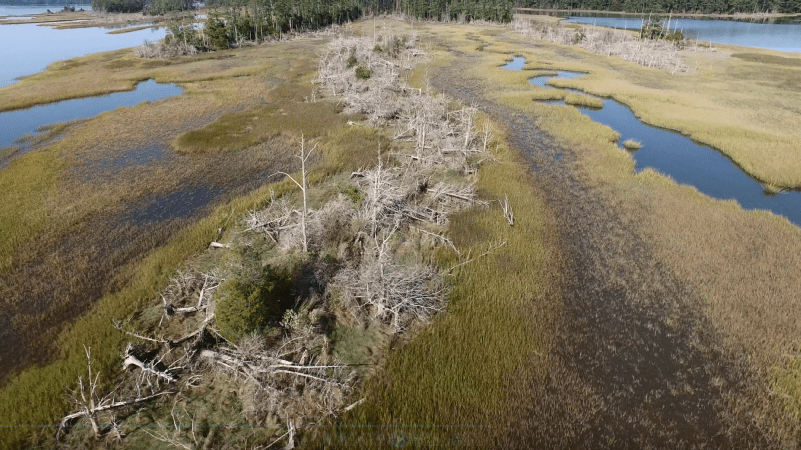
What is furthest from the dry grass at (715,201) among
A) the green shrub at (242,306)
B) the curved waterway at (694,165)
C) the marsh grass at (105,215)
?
the marsh grass at (105,215)

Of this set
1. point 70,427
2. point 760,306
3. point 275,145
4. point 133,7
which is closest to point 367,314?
point 70,427

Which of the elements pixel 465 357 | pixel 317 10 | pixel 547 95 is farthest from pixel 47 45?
pixel 465 357

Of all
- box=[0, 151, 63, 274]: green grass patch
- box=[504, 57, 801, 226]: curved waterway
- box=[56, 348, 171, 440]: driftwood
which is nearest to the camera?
box=[56, 348, 171, 440]: driftwood

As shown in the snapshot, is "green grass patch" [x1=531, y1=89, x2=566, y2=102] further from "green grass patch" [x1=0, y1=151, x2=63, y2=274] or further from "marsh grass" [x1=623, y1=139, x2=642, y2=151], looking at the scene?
"green grass patch" [x1=0, y1=151, x2=63, y2=274]

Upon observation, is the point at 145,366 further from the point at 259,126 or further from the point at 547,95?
the point at 547,95

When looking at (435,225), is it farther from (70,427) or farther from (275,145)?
(275,145)

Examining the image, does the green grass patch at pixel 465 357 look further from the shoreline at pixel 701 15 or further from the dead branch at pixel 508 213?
the shoreline at pixel 701 15

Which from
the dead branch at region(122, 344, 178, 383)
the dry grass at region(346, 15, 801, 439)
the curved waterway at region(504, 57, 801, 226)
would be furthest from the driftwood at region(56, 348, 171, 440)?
the curved waterway at region(504, 57, 801, 226)
